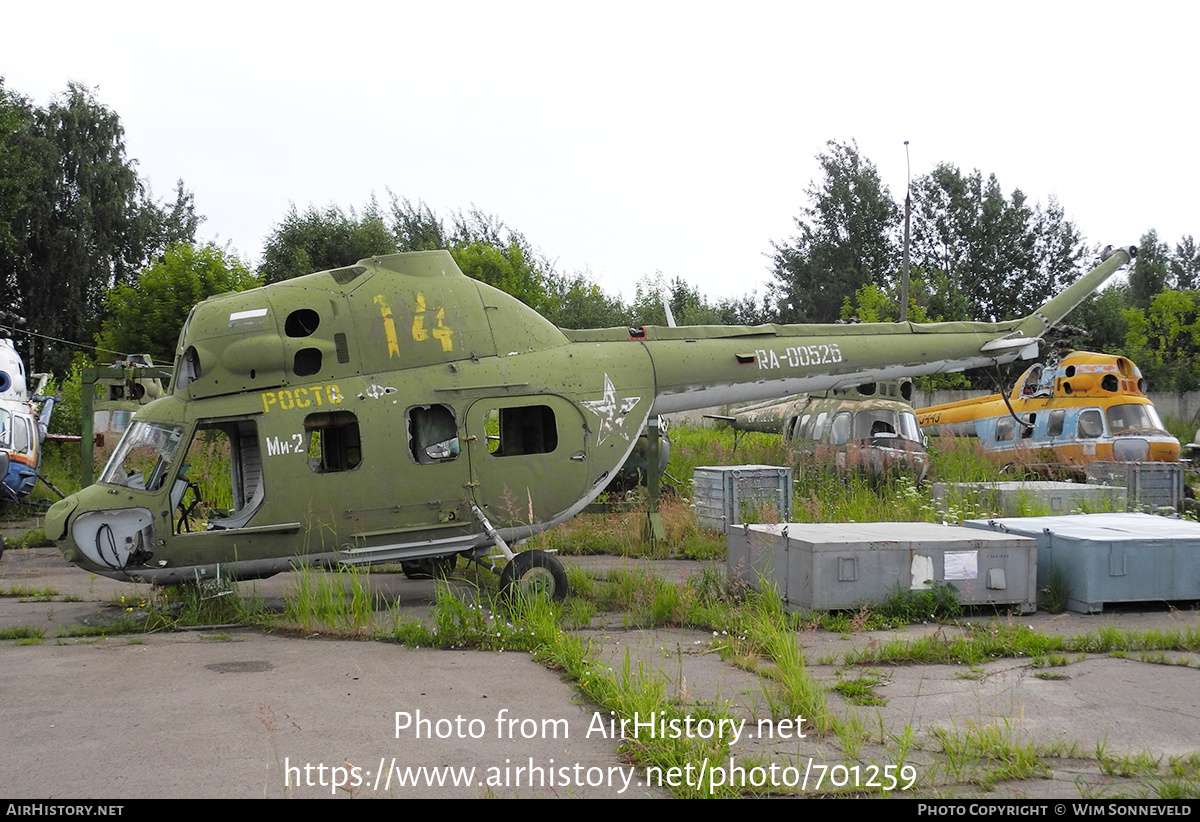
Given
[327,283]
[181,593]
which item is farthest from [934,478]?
[181,593]

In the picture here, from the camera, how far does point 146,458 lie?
25.8 feet

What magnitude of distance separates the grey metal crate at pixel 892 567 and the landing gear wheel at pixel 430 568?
3.67 meters

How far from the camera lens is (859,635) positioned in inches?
278

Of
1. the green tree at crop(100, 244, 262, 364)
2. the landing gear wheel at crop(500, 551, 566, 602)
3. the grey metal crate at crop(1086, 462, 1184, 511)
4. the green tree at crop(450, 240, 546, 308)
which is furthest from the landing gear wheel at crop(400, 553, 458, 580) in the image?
the green tree at crop(450, 240, 546, 308)

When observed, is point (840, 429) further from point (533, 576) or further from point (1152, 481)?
point (533, 576)

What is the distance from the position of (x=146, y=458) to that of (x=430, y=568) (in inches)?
137

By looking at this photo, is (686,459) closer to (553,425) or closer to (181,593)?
(553,425)

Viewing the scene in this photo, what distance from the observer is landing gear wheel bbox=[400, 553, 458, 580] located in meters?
9.90

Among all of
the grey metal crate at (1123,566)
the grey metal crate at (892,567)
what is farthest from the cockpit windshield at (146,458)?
the grey metal crate at (1123,566)

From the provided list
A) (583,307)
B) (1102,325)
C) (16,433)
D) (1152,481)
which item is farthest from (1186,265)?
(16,433)

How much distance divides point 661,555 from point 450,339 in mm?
4548

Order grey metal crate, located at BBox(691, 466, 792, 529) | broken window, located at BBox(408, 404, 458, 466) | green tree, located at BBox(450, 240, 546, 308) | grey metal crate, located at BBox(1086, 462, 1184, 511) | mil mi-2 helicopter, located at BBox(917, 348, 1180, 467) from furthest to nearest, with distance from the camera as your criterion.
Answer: green tree, located at BBox(450, 240, 546, 308)
mil mi-2 helicopter, located at BBox(917, 348, 1180, 467)
grey metal crate, located at BBox(1086, 462, 1184, 511)
grey metal crate, located at BBox(691, 466, 792, 529)
broken window, located at BBox(408, 404, 458, 466)

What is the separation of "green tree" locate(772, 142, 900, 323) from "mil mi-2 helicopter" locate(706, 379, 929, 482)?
82.7ft

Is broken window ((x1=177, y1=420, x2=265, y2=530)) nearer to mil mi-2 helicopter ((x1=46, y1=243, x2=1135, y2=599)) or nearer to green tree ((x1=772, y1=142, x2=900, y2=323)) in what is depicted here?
mil mi-2 helicopter ((x1=46, y1=243, x2=1135, y2=599))
